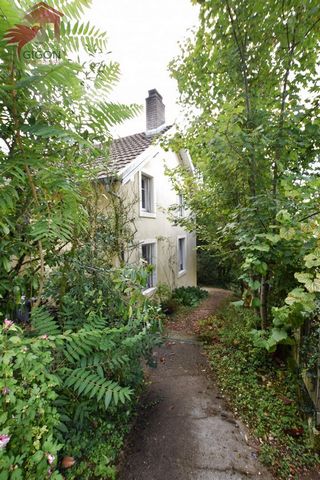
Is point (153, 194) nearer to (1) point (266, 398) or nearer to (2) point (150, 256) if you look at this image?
(2) point (150, 256)

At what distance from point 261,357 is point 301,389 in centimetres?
106

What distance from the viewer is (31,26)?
0.92 m

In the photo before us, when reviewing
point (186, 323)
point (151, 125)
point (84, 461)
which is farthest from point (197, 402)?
point (151, 125)

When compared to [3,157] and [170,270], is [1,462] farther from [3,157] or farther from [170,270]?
[170,270]

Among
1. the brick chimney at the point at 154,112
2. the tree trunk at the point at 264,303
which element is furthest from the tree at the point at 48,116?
the brick chimney at the point at 154,112

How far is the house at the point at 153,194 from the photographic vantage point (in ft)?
21.7

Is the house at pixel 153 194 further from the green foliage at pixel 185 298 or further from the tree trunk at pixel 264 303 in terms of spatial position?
the tree trunk at pixel 264 303

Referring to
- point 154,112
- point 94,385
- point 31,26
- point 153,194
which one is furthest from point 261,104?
point 154,112

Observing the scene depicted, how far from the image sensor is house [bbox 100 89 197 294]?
6.61 metres

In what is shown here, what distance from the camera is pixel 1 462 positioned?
1.09 m

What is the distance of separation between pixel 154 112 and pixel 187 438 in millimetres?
9938

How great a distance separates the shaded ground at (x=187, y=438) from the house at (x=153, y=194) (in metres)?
3.50

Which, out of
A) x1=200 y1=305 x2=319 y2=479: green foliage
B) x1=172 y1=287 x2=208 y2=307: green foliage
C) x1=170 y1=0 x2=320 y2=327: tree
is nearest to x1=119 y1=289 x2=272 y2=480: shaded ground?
x1=200 y1=305 x2=319 y2=479: green foliage

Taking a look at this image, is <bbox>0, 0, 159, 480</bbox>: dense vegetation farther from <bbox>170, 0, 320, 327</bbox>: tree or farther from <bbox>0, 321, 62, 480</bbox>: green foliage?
<bbox>170, 0, 320, 327</bbox>: tree
